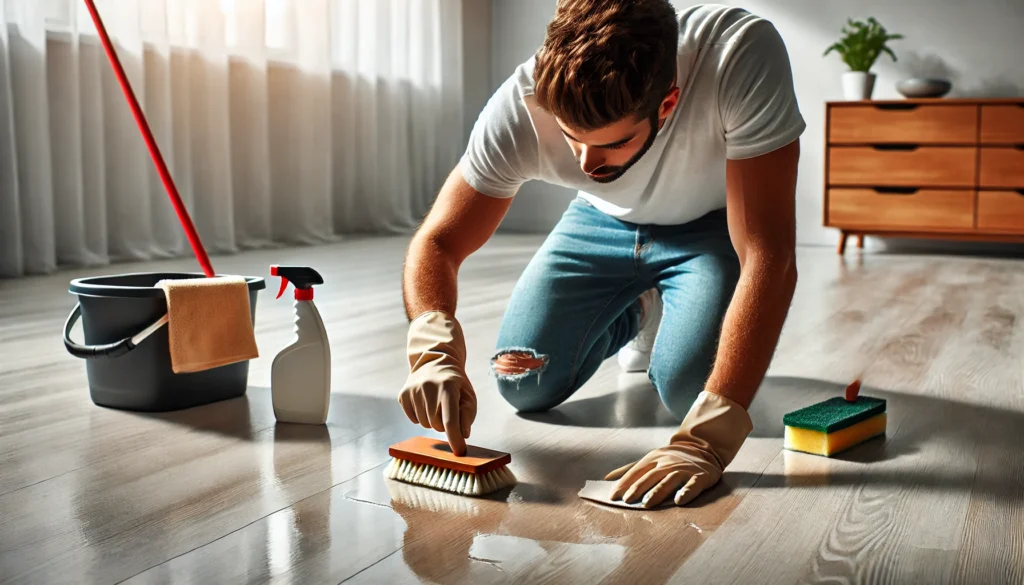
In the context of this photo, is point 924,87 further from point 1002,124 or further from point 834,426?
point 834,426

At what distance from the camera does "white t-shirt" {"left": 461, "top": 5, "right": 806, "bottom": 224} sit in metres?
1.36

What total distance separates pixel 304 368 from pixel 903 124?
3.67 metres

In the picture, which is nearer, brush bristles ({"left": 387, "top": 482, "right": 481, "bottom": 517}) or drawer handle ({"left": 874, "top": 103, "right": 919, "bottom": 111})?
brush bristles ({"left": 387, "top": 482, "right": 481, "bottom": 517})

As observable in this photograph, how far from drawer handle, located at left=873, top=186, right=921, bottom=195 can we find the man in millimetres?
3012

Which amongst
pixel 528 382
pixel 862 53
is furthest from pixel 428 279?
pixel 862 53

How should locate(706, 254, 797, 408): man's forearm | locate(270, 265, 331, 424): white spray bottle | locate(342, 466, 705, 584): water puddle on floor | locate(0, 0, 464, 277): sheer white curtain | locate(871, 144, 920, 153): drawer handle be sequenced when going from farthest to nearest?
locate(871, 144, 920, 153): drawer handle, locate(0, 0, 464, 277): sheer white curtain, locate(270, 265, 331, 424): white spray bottle, locate(706, 254, 797, 408): man's forearm, locate(342, 466, 705, 584): water puddle on floor

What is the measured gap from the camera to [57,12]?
334 centimetres

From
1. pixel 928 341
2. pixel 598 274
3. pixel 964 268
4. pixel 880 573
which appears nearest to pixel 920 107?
pixel 964 268

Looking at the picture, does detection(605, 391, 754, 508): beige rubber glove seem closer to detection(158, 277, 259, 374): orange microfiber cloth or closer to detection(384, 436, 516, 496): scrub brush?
detection(384, 436, 516, 496): scrub brush

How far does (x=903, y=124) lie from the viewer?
445cm

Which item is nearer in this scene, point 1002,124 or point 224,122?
point 224,122

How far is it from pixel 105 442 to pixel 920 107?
397 centimetres

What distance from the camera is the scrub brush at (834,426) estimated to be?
1414mm

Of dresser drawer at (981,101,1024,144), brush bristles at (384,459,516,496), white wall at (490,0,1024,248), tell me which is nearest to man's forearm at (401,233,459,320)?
brush bristles at (384,459,516,496)
